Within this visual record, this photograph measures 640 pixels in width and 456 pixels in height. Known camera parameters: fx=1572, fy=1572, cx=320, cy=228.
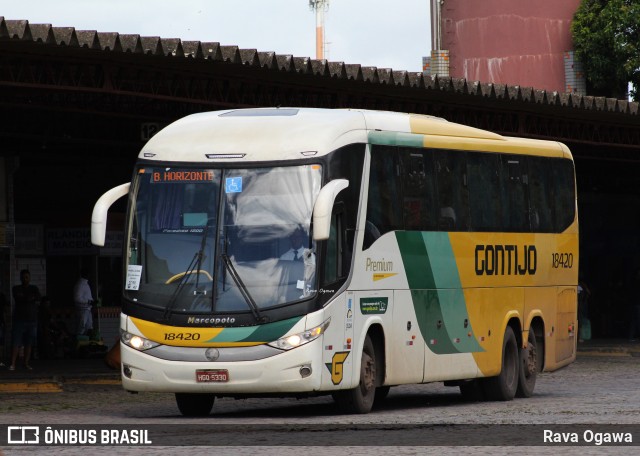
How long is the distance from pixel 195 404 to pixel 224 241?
2455 millimetres

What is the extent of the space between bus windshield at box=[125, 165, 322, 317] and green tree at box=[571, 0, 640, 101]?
40.8 m

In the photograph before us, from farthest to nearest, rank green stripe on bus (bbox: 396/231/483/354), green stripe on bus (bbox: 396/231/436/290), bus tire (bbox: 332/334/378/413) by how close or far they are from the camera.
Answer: green stripe on bus (bbox: 396/231/483/354)
green stripe on bus (bbox: 396/231/436/290)
bus tire (bbox: 332/334/378/413)

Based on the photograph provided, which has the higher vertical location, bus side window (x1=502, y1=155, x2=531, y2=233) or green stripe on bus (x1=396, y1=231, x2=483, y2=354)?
bus side window (x1=502, y1=155, x2=531, y2=233)

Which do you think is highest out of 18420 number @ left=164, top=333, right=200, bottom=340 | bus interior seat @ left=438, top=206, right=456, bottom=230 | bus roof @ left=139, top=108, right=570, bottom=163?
bus roof @ left=139, top=108, right=570, bottom=163

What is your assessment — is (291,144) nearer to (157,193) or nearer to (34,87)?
(157,193)

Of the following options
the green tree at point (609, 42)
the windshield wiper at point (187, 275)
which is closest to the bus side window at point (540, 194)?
the windshield wiper at point (187, 275)

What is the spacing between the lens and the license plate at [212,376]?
Result: 17203mm

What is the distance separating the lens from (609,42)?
57.2m

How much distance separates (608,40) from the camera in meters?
57.1

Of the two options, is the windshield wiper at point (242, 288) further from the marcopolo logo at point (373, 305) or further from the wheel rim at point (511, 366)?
the wheel rim at point (511, 366)

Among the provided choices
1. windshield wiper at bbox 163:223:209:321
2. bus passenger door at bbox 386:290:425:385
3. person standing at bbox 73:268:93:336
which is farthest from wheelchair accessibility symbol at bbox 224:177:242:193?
person standing at bbox 73:268:93:336

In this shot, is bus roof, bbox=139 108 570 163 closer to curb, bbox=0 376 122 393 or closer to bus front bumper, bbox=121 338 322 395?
bus front bumper, bbox=121 338 322 395

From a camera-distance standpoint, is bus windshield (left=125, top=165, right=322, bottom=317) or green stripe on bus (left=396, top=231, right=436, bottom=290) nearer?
bus windshield (left=125, top=165, right=322, bottom=317)

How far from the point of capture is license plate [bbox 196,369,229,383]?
56.4ft
